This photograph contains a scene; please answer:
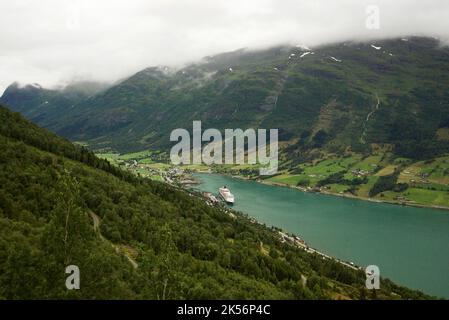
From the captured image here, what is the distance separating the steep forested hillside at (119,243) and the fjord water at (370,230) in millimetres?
24754

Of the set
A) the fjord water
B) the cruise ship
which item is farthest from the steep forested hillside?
the cruise ship

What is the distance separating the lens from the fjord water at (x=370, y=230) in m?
96.6

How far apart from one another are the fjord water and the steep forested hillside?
81.2 feet

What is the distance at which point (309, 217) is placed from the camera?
5689 inches

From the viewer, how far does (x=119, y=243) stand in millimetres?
49500

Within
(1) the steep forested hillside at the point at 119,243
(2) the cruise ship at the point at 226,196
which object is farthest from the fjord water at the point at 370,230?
(1) the steep forested hillside at the point at 119,243

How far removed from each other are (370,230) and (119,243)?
9904 centimetres

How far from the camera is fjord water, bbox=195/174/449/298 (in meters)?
96.6

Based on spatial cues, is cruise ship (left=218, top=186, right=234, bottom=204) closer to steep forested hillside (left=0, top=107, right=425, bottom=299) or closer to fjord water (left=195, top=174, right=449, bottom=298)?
fjord water (left=195, top=174, right=449, bottom=298)

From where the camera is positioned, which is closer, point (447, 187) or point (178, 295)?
point (178, 295)

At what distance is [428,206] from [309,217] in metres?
54.6
